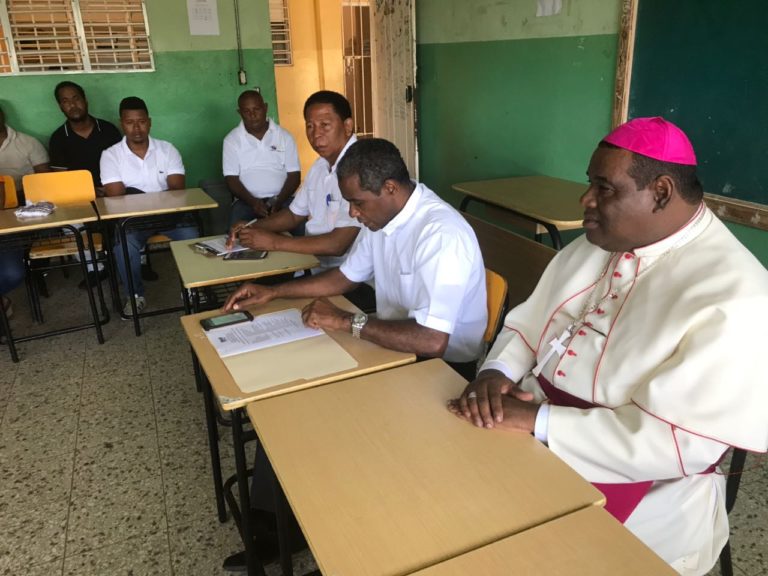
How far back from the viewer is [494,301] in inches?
74.6

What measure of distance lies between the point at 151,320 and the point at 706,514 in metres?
3.43

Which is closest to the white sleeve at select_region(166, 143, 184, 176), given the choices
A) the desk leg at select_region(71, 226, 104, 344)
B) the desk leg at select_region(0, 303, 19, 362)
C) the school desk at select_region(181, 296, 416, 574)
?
the desk leg at select_region(71, 226, 104, 344)

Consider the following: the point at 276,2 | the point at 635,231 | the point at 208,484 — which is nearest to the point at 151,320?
the point at 208,484

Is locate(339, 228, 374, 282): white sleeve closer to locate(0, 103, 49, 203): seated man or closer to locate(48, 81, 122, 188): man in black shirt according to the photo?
locate(48, 81, 122, 188): man in black shirt

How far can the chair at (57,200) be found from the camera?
12.2ft

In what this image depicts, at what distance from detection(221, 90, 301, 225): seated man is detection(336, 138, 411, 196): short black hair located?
279 centimetres

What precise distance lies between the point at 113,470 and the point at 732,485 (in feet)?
7.21

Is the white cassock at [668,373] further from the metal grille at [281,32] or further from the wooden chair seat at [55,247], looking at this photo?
the metal grille at [281,32]

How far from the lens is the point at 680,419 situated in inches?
44.6

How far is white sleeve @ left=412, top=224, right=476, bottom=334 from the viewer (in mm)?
1724

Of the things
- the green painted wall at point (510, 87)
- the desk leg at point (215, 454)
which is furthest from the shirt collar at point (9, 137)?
the desk leg at point (215, 454)

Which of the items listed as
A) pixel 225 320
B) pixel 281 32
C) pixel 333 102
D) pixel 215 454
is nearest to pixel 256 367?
pixel 225 320

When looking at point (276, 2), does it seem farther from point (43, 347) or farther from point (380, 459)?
point (380, 459)

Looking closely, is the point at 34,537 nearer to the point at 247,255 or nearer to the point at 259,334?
the point at 259,334
